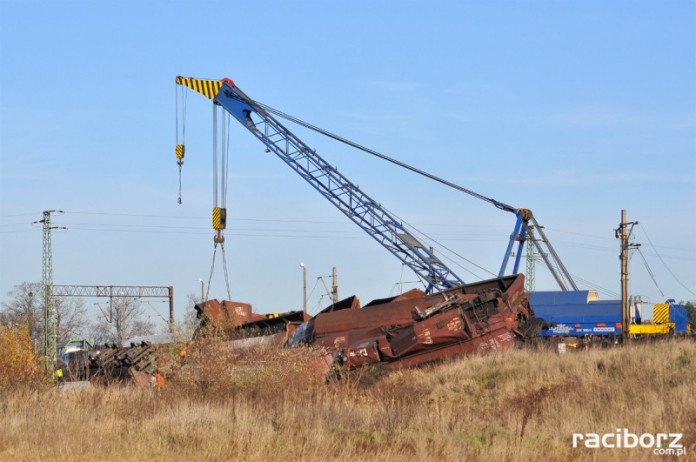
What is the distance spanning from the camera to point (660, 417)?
14000 millimetres

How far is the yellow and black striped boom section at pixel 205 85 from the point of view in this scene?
45.4 meters

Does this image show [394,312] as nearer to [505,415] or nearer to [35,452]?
[505,415]

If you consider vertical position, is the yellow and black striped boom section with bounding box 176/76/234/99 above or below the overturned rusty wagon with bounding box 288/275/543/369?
above

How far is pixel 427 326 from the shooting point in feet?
78.1

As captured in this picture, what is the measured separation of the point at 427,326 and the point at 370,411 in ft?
27.6

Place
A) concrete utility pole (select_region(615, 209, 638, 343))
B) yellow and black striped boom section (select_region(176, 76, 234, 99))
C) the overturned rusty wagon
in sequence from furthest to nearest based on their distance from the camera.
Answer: yellow and black striped boom section (select_region(176, 76, 234, 99)) < concrete utility pole (select_region(615, 209, 638, 343)) < the overturned rusty wagon

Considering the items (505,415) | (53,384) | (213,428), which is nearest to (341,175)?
(53,384)

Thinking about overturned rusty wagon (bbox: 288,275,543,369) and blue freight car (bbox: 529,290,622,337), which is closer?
overturned rusty wagon (bbox: 288,275,543,369)

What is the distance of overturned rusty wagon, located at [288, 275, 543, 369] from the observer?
77.9 feet

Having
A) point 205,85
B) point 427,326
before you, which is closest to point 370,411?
point 427,326

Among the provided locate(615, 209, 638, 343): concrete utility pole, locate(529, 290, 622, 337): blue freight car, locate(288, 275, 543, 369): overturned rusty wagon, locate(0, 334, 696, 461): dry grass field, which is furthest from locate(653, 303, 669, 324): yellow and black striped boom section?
locate(0, 334, 696, 461): dry grass field

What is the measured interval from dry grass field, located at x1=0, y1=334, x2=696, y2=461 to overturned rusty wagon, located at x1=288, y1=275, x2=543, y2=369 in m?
0.76

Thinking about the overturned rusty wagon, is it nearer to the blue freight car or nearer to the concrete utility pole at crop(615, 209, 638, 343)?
the concrete utility pole at crop(615, 209, 638, 343)

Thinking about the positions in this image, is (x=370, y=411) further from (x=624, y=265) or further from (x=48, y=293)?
(x=48, y=293)
